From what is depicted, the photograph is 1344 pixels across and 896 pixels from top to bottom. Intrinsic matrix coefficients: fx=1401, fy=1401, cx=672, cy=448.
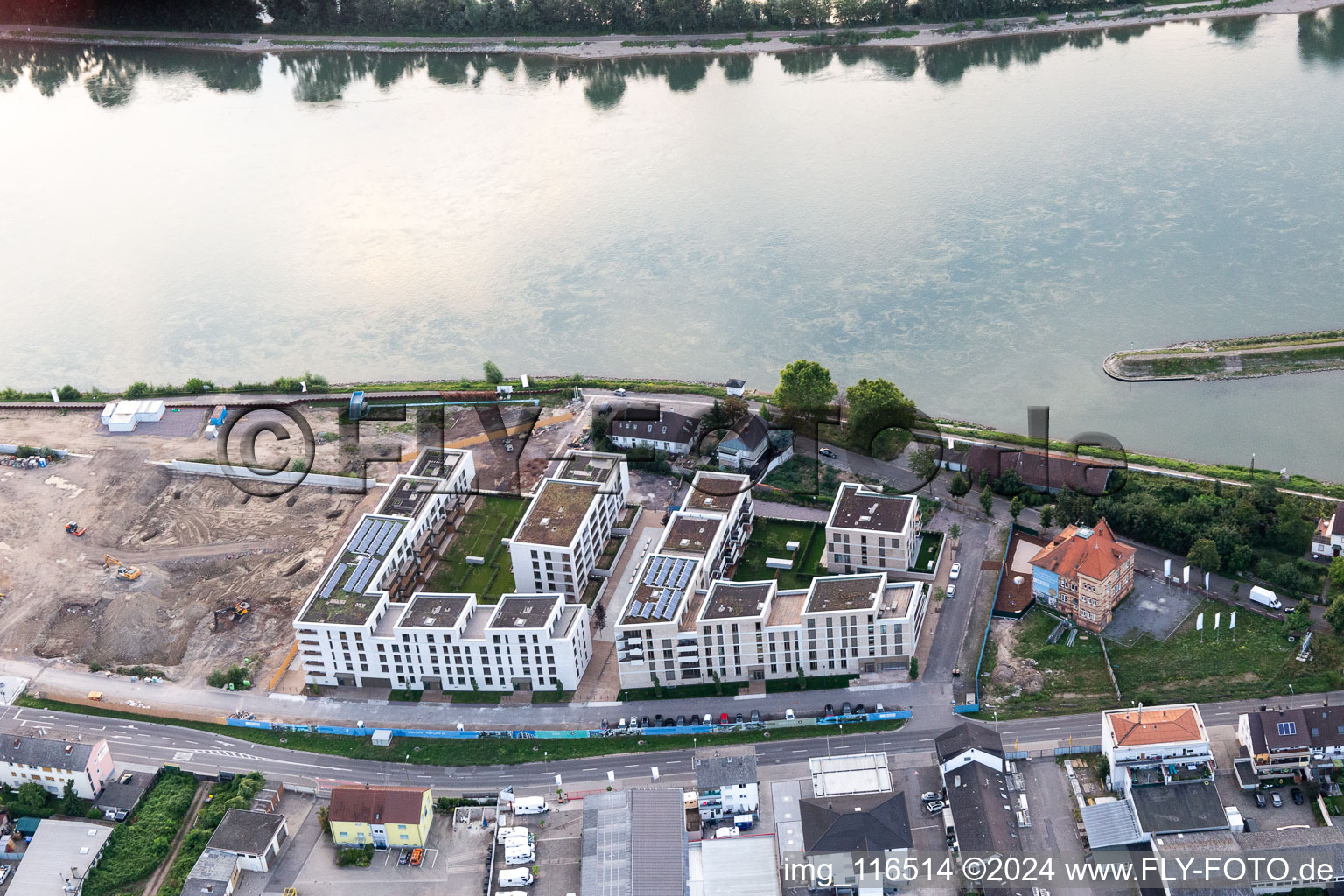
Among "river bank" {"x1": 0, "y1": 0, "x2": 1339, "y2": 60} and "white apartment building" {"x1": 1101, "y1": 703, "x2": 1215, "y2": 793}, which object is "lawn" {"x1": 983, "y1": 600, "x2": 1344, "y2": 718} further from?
"river bank" {"x1": 0, "y1": 0, "x2": 1339, "y2": 60}

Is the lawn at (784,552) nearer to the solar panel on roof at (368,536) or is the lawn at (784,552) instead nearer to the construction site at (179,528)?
the construction site at (179,528)

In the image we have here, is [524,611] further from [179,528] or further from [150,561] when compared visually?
[179,528]

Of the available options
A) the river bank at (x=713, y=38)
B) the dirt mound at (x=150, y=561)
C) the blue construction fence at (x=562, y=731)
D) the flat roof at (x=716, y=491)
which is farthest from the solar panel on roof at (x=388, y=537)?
the river bank at (x=713, y=38)

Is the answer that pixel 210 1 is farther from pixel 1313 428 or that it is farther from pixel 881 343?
pixel 1313 428

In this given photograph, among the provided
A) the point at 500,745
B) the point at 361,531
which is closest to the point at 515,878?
the point at 500,745

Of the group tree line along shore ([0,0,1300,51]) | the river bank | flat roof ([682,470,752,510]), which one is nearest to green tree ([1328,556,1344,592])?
flat roof ([682,470,752,510])
